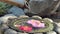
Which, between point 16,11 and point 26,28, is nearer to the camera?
point 26,28

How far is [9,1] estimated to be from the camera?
3.78 feet

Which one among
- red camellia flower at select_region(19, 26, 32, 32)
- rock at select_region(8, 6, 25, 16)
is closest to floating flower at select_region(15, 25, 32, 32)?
red camellia flower at select_region(19, 26, 32, 32)

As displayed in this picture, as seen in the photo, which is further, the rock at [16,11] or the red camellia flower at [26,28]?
the rock at [16,11]

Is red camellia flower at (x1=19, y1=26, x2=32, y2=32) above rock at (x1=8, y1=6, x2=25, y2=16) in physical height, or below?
above

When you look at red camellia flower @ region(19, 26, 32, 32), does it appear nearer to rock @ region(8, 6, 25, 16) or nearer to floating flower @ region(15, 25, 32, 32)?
floating flower @ region(15, 25, 32, 32)

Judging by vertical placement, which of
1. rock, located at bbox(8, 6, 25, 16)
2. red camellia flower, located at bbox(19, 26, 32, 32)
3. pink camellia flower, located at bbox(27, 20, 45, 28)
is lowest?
rock, located at bbox(8, 6, 25, 16)

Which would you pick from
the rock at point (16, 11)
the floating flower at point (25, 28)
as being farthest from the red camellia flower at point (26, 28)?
the rock at point (16, 11)

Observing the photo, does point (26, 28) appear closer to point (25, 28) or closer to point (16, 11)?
point (25, 28)

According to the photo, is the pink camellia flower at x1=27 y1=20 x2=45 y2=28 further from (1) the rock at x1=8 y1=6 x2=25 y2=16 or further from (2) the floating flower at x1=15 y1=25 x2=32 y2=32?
(1) the rock at x1=8 y1=6 x2=25 y2=16

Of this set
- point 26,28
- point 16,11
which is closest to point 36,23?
point 26,28

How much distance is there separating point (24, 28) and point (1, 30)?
105 millimetres

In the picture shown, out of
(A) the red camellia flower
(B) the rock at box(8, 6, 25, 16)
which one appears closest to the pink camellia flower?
(A) the red camellia flower

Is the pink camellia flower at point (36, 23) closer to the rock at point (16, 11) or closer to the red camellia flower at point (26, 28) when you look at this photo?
the red camellia flower at point (26, 28)

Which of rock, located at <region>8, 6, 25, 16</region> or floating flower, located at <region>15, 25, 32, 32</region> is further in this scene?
rock, located at <region>8, 6, 25, 16</region>
